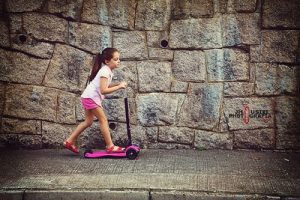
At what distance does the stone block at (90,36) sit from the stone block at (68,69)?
0.10 metres

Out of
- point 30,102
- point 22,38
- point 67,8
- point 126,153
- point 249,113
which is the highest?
point 67,8

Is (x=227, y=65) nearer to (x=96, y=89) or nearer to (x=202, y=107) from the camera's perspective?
(x=202, y=107)

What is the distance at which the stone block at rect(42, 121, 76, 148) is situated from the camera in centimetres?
642

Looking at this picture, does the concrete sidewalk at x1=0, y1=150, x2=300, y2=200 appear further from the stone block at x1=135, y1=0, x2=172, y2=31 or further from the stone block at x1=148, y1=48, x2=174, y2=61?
the stone block at x1=135, y1=0, x2=172, y2=31

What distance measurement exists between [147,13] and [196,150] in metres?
1.91

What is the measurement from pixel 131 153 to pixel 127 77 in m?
1.09

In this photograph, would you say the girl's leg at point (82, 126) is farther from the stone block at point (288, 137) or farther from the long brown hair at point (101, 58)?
the stone block at point (288, 137)

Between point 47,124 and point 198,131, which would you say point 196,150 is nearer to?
point 198,131

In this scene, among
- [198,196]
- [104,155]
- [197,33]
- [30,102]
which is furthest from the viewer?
[30,102]

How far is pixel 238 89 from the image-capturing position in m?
6.18

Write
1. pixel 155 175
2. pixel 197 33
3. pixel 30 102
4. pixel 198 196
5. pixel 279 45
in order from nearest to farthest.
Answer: pixel 198 196 → pixel 155 175 → pixel 279 45 → pixel 197 33 → pixel 30 102

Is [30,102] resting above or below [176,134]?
above

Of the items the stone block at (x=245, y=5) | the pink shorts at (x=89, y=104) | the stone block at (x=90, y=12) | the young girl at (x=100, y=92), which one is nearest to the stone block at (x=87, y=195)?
the young girl at (x=100, y=92)

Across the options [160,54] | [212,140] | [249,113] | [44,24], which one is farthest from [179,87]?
[44,24]
